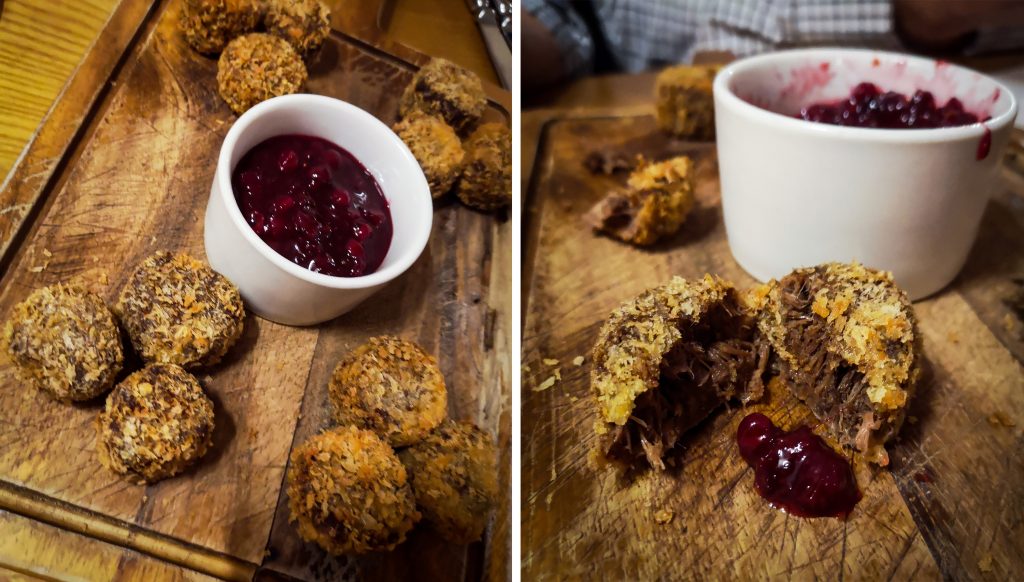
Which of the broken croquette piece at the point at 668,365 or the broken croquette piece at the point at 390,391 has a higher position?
the broken croquette piece at the point at 390,391

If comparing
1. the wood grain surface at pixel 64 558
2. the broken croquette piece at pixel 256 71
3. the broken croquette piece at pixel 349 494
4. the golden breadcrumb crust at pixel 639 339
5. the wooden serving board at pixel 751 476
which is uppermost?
the broken croquette piece at pixel 256 71

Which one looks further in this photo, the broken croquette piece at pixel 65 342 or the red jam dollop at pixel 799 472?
the red jam dollop at pixel 799 472

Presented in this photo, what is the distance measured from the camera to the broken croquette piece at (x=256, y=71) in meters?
0.61

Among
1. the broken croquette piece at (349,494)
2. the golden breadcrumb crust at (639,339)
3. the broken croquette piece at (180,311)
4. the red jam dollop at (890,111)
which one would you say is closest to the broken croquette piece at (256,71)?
the broken croquette piece at (180,311)

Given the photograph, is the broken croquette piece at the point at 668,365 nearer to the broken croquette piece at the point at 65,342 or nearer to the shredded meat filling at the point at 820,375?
the shredded meat filling at the point at 820,375

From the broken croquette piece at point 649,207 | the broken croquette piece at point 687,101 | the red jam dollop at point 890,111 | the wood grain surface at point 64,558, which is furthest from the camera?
the broken croquette piece at point 687,101

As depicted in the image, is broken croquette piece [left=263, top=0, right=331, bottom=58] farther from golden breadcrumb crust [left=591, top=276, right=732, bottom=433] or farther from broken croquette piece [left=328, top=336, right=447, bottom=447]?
golden breadcrumb crust [left=591, top=276, right=732, bottom=433]

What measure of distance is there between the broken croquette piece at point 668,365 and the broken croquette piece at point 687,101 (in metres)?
0.58

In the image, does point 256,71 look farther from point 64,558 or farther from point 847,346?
point 847,346

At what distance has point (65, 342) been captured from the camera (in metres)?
0.55

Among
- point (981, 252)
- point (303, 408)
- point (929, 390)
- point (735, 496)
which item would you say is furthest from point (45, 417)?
point (981, 252)

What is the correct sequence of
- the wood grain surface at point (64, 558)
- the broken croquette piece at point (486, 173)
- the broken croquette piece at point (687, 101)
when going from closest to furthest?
1. the wood grain surface at point (64, 558)
2. the broken croquette piece at point (486, 173)
3. the broken croquette piece at point (687, 101)

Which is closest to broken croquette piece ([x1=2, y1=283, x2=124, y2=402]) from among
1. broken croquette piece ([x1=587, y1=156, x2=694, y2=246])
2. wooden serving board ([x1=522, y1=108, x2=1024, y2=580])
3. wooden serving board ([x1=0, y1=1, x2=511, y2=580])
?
wooden serving board ([x1=0, y1=1, x2=511, y2=580])

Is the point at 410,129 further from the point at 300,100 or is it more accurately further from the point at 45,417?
the point at 45,417
